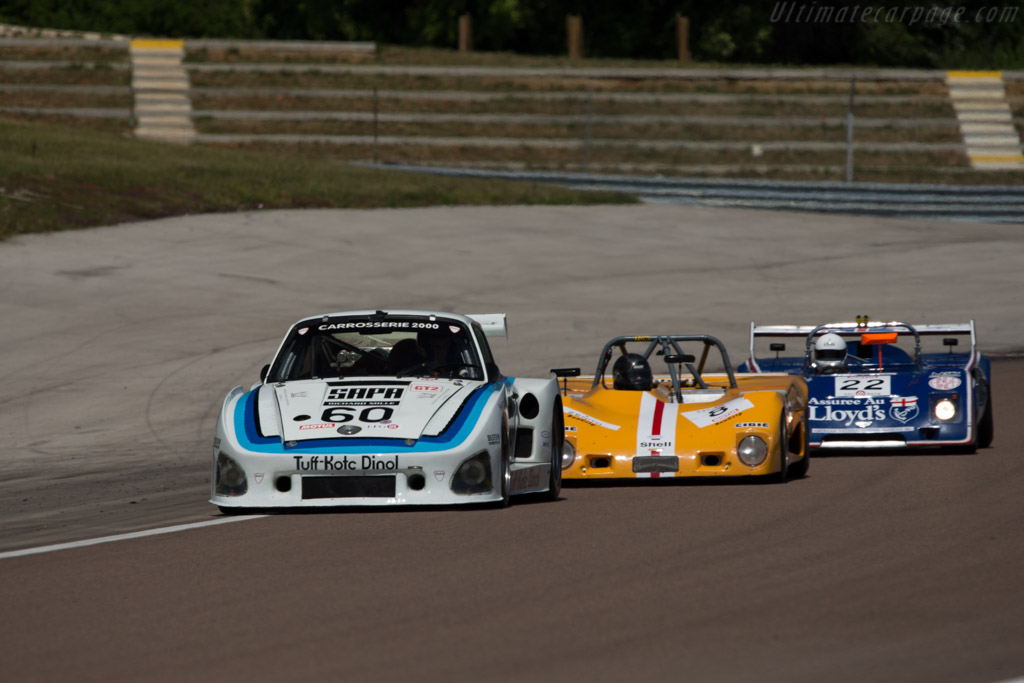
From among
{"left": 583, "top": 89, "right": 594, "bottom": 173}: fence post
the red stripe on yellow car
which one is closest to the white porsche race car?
the red stripe on yellow car

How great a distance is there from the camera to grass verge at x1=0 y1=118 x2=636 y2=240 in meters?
25.9

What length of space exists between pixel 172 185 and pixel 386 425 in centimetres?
1995

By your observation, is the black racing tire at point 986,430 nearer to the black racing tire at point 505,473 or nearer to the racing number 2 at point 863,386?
the racing number 2 at point 863,386

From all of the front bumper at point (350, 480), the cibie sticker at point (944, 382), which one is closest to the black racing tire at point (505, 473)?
the front bumper at point (350, 480)

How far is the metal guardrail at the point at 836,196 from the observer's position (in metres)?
30.1

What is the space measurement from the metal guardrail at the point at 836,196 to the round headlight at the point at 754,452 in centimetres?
2005

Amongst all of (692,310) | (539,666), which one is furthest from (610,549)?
(692,310)

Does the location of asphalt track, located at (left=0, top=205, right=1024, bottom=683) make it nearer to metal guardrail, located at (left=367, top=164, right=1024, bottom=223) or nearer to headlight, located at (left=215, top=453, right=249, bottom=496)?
headlight, located at (left=215, top=453, right=249, bottom=496)

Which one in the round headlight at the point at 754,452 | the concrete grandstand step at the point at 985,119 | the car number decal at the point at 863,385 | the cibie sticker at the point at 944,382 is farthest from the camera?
the concrete grandstand step at the point at 985,119

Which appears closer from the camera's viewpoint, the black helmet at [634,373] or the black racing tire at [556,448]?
the black racing tire at [556,448]

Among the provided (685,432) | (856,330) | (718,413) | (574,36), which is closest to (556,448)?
(685,432)

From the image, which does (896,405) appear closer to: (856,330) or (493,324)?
(856,330)

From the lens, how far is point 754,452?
10992 millimetres

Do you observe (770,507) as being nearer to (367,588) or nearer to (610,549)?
(610,549)
